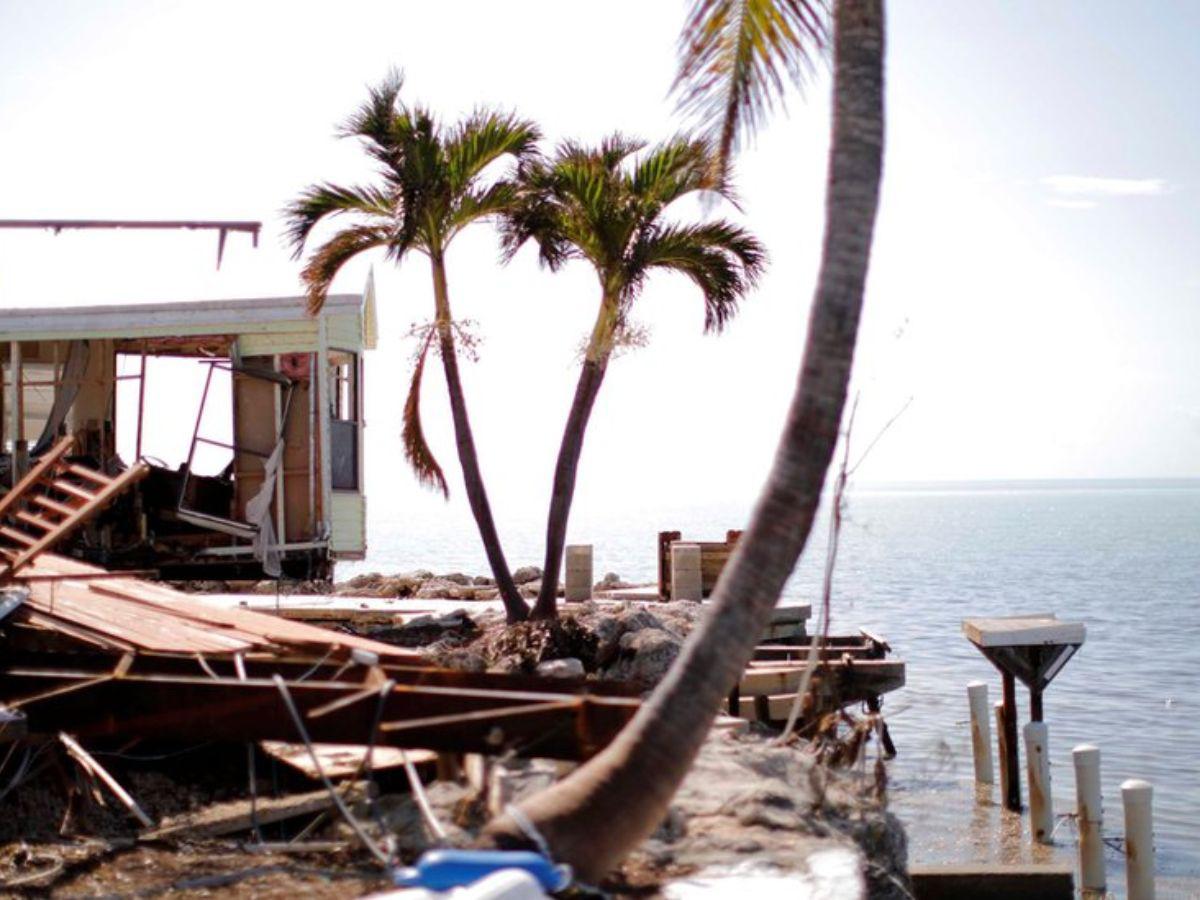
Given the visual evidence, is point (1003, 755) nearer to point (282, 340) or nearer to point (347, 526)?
point (347, 526)

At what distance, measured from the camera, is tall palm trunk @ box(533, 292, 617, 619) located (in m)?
18.5

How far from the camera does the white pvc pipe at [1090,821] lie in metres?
16.0

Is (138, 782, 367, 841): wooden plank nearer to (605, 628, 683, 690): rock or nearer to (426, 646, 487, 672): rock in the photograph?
(426, 646, 487, 672): rock

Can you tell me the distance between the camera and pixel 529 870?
554 cm

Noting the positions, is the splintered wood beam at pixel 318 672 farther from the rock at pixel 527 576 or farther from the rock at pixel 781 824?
the rock at pixel 527 576

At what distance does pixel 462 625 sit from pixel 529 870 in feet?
46.1

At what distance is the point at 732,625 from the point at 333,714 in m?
2.27

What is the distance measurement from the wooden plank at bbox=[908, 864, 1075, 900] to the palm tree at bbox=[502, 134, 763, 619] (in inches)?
267

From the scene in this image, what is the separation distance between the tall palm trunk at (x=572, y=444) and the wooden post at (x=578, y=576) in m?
3.80

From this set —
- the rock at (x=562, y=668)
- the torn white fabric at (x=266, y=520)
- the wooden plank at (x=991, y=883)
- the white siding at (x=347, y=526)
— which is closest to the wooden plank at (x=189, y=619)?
the rock at (x=562, y=668)

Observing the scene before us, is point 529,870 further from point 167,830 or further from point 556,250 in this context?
point 556,250

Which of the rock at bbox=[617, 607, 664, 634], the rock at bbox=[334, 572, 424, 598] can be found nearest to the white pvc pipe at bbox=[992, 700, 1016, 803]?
the rock at bbox=[617, 607, 664, 634]

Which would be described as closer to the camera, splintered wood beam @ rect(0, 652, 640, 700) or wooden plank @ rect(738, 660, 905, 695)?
splintered wood beam @ rect(0, 652, 640, 700)

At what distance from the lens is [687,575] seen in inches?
928
